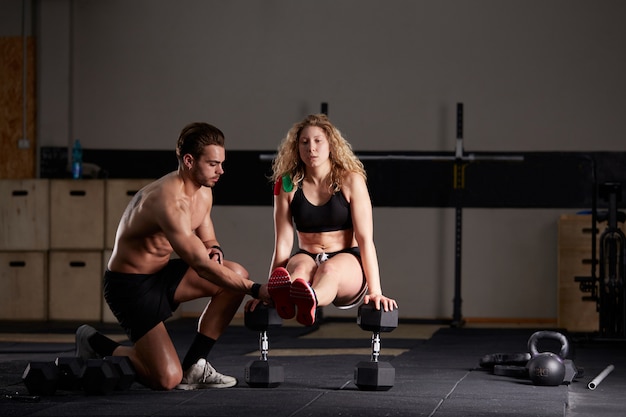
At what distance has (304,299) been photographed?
3.88 m

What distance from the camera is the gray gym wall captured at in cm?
810

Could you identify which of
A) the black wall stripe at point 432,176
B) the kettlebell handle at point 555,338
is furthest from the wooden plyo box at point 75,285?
the kettlebell handle at point 555,338

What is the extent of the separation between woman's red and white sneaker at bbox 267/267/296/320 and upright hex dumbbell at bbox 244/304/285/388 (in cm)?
27

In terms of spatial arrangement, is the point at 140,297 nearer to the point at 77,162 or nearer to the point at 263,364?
the point at 263,364

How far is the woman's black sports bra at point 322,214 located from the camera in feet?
14.6

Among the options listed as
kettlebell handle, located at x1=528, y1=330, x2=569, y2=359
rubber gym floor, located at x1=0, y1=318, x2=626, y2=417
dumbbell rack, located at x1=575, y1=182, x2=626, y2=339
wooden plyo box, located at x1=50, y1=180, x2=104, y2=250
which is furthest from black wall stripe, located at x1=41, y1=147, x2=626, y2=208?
kettlebell handle, located at x1=528, y1=330, x2=569, y2=359

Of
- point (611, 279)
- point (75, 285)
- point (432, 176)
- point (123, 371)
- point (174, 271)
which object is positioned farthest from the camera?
point (432, 176)

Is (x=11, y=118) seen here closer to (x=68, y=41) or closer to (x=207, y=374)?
(x=68, y=41)

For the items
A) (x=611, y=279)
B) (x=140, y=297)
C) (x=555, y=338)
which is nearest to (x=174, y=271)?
(x=140, y=297)

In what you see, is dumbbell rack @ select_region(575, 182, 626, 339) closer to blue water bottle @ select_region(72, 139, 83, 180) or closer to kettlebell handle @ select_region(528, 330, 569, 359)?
kettlebell handle @ select_region(528, 330, 569, 359)

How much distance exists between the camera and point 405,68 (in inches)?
325

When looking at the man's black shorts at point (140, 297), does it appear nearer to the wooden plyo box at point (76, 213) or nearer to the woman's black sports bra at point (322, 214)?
the woman's black sports bra at point (322, 214)

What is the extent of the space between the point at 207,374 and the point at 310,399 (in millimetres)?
564

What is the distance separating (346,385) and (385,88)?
4.24 meters
